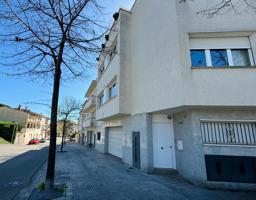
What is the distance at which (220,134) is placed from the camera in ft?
21.2

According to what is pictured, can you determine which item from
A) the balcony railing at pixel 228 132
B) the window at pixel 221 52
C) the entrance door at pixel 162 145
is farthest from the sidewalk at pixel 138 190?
the window at pixel 221 52

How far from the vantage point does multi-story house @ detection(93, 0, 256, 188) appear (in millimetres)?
6016

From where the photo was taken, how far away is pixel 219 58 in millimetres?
6730

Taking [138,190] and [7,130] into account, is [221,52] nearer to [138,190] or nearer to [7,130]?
[138,190]

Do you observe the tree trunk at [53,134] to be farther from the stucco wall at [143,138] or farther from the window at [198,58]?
the window at [198,58]

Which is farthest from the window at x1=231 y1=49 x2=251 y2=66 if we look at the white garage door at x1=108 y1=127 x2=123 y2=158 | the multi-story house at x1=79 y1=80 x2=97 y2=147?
the multi-story house at x1=79 y1=80 x2=97 y2=147

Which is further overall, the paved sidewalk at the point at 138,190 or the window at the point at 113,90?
the window at the point at 113,90

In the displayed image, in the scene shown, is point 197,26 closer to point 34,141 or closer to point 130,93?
point 130,93

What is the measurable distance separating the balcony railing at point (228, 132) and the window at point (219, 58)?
2522mm

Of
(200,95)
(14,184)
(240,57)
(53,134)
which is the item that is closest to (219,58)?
(240,57)

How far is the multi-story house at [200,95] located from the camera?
19.7ft

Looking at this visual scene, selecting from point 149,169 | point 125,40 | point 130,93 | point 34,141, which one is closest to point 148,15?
point 125,40

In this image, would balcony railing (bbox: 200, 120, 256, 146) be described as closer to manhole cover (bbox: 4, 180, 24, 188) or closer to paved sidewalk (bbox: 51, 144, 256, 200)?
paved sidewalk (bbox: 51, 144, 256, 200)

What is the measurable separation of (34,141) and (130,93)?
125 ft
